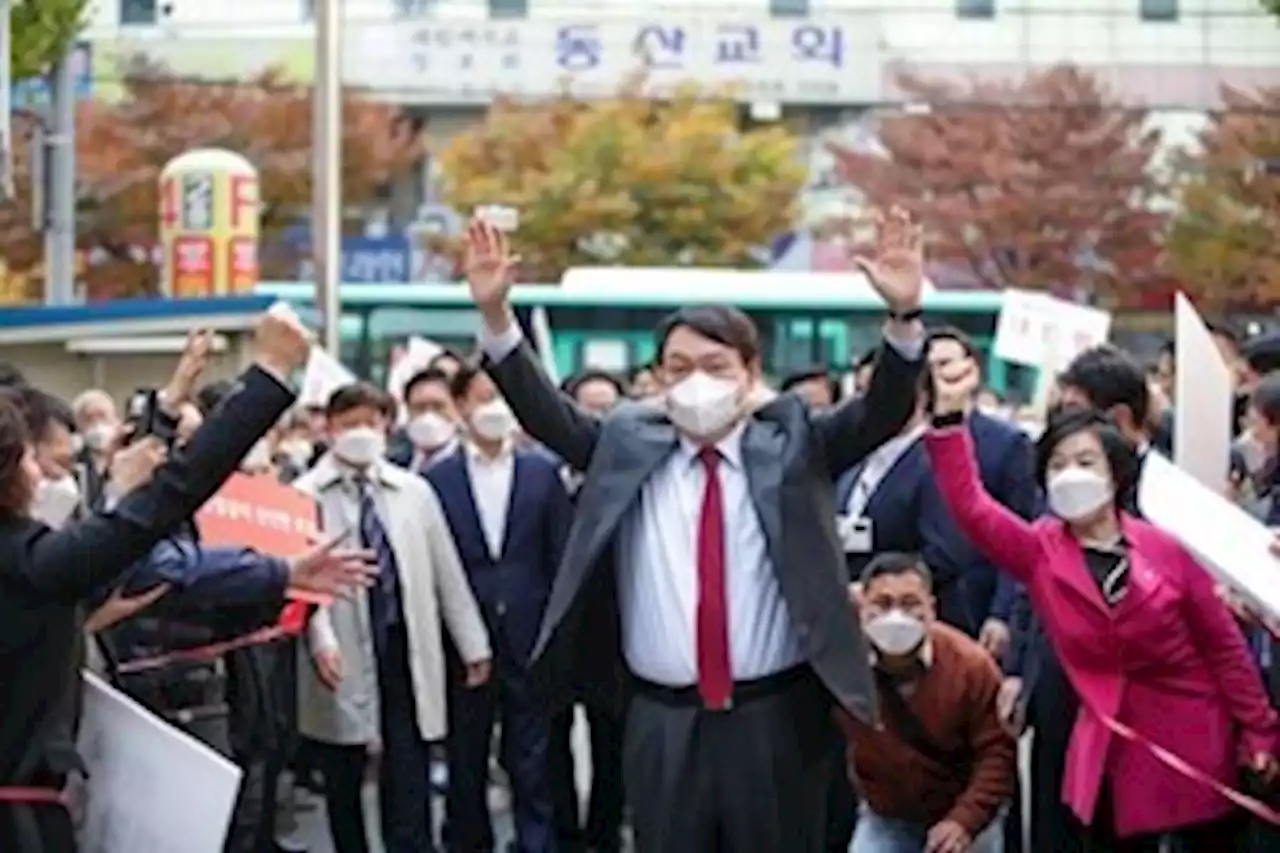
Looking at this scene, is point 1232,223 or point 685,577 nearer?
point 685,577

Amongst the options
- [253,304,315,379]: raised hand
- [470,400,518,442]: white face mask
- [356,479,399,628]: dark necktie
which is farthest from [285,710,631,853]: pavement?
[253,304,315,379]: raised hand

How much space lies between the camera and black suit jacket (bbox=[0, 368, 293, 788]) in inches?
227

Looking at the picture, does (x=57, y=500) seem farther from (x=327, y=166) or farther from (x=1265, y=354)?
(x=327, y=166)

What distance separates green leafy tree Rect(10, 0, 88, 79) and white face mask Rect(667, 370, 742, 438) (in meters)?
14.6

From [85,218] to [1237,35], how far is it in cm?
2385

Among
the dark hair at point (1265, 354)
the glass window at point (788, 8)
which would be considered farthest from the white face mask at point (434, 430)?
the glass window at point (788, 8)

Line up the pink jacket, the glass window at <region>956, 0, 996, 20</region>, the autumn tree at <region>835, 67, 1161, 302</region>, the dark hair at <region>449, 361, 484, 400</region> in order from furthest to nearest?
the glass window at <region>956, 0, 996, 20</region>, the autumn tree at <region>835, 67, 1161, 302</region>, the dark hair at <region>449, 361, 484, 400</region>, the pink jacket

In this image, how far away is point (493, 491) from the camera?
10922 millimetres

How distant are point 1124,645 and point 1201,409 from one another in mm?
1008

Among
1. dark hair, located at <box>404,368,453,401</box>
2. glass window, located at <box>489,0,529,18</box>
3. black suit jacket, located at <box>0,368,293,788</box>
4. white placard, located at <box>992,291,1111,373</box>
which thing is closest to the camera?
black suit jacket, located at <box>0,368,293,788</box>

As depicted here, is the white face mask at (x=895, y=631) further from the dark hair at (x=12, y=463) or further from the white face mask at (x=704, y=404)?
the dark hair at (x=12, y=463)

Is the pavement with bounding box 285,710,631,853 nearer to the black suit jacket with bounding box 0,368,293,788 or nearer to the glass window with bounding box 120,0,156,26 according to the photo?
the black suit jacket with bounding box 0,368,293,788

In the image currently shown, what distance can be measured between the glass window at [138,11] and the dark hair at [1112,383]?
50766 millimetres

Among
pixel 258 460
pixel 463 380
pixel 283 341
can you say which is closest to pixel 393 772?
pixel 258 460
